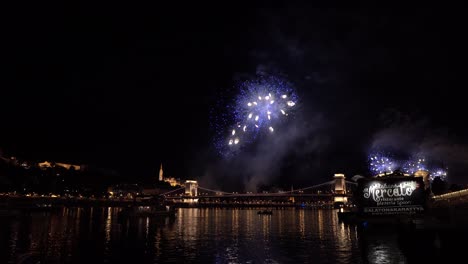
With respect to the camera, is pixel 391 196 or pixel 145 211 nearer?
pixel 391 196

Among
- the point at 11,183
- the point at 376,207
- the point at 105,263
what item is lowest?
the point at 105,263

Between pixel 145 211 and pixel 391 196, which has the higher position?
pixel 391 196

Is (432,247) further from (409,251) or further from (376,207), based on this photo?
→ (376,207)

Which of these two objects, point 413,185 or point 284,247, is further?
point 413,185

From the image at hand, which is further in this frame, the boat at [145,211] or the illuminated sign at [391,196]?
the boat at [145,211]

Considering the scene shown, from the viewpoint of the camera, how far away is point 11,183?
352 feet

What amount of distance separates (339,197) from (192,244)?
11097cm

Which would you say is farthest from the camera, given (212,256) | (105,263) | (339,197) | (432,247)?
(339,197)

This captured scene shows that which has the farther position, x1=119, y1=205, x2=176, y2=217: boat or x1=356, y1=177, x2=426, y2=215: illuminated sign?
x1=119, y1=205, x2=176, y2=217: boat

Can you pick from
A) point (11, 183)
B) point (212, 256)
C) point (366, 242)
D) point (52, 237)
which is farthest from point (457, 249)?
point (11, 183)

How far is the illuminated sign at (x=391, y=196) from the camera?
40.1 metres

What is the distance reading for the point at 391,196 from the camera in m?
41.2

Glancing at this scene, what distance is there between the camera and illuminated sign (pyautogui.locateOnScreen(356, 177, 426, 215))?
40062 millimetres

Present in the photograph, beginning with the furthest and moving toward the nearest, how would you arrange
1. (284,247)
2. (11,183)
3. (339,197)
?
1. (339,197)
2. (11,183)
3. (284,247)
